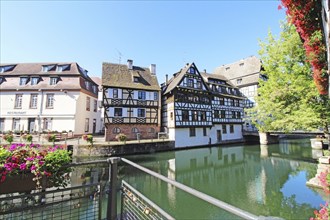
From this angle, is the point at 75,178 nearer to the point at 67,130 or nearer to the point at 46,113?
the point at 67,130

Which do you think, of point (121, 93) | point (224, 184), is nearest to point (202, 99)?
point (121, 93)

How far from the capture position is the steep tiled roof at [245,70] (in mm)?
30103

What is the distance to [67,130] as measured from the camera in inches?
819

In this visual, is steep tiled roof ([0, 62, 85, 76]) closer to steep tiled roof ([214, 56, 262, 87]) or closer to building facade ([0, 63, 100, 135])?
building facade ([0, 63, 100, 135])

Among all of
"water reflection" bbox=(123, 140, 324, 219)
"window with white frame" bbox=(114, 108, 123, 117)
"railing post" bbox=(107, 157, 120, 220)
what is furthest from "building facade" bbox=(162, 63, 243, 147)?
"railing post" bbox=(107, 157, 120, 220)

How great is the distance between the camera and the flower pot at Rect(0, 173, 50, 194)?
226cm

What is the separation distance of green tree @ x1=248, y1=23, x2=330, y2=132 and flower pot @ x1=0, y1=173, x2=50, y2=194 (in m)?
11.1

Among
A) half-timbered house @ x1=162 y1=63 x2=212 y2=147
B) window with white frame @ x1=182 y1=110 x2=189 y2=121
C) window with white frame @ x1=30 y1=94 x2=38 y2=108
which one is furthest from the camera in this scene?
window with white frame @ x1=182 y1=110 x2=189 y2=121

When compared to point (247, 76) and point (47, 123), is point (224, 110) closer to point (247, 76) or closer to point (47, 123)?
point (247, 76)

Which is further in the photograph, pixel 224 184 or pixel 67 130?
pixel 67 130

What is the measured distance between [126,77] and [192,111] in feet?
30.8

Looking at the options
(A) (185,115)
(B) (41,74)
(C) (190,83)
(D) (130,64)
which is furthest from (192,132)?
(B) (41,74)

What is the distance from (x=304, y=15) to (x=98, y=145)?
1573cm

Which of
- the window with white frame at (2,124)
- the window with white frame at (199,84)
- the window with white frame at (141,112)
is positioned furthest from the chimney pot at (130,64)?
the window with white frame at (2,124)
